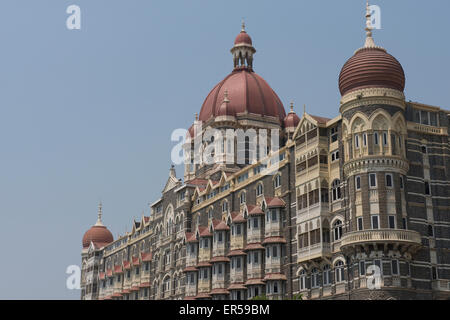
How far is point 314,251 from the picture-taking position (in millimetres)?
56562

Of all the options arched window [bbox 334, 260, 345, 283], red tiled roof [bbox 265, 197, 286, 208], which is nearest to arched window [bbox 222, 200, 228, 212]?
red tiled roof [bbox 265, 197, 286, 208]

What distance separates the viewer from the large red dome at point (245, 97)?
88.8 metres

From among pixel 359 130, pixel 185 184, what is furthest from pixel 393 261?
pixel 185 184

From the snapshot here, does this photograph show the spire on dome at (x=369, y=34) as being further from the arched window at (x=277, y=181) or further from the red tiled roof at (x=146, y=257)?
the red tiled roof at (x=146, y=257)

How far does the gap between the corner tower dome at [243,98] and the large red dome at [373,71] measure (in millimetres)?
31920

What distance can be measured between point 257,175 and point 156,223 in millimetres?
27013

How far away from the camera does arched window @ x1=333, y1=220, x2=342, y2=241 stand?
180 feet

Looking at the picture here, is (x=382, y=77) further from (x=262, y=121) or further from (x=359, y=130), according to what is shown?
(x=262, y=121)

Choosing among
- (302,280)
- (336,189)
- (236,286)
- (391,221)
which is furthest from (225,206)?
(391,221)

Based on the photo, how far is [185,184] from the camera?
82.0m

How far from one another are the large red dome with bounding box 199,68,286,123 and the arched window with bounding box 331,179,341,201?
31.9 meters

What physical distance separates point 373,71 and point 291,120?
35.5m

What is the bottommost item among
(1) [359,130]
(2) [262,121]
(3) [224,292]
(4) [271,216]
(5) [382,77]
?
(3) [224,292]

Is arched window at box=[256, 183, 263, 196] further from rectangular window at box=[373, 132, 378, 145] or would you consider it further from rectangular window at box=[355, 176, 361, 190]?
rectangular window at box=[373, 132, 378, 145]
